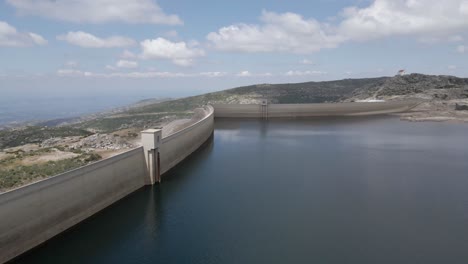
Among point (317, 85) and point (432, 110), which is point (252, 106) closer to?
point (432, 110)

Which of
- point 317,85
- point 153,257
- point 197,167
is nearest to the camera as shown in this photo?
point 153,257

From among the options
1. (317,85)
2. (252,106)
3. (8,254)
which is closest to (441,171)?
(8,254)

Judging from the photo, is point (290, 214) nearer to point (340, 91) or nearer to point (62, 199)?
point (62, 199)

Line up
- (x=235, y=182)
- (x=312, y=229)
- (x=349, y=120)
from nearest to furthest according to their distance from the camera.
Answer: (x=312, y=229), (x=235, y=182), (x=349, y=120)

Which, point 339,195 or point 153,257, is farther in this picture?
point 339,195

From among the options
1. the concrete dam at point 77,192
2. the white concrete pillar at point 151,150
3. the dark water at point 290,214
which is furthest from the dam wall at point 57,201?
the white concrete pillar at point 151,150

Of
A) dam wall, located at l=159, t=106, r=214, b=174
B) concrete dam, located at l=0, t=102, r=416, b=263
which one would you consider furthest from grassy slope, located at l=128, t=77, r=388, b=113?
concrete dam, located at l=0, t=102, r=416, b=263

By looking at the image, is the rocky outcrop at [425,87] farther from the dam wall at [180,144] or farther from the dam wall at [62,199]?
the dam wall at [62,199]
